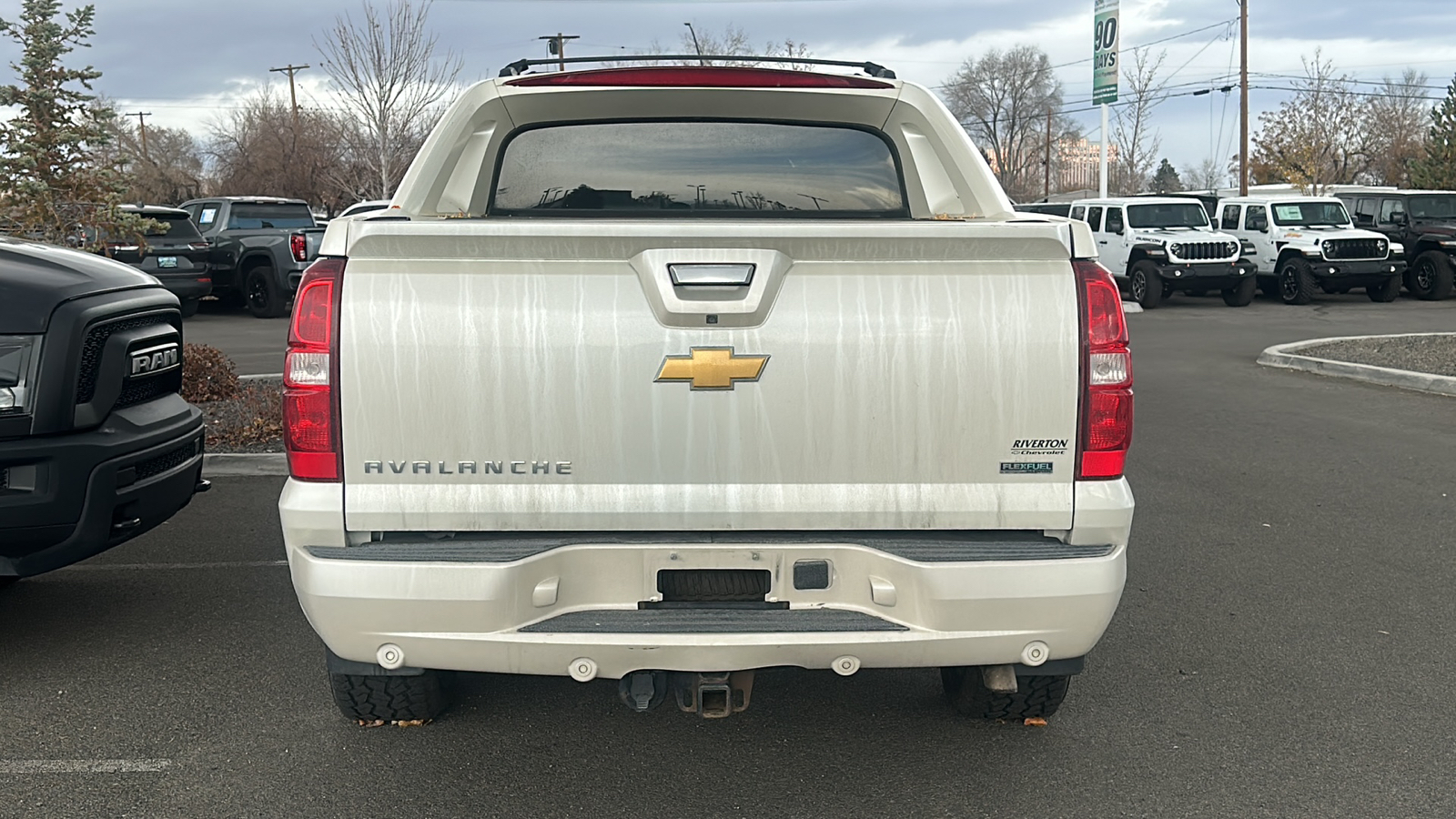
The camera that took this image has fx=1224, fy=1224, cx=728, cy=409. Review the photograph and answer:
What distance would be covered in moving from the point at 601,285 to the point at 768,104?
159 centimetres

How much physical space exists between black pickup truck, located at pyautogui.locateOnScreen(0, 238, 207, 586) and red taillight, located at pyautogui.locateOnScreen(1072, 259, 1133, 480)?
124 inches


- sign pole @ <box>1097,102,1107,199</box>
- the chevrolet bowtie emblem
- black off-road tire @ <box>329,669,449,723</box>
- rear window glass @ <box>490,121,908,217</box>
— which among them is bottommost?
black off-road tire @ <box>329,669,449,723</box>

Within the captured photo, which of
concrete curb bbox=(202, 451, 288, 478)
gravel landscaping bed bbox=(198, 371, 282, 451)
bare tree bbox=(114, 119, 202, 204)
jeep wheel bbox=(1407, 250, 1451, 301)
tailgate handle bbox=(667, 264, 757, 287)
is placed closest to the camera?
tailgate handle bbox=(667, 264, 757, 287)

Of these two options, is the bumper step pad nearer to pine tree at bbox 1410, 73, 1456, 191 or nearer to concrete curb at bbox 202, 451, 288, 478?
concrete curb at bbox 202, 451, 288, 478

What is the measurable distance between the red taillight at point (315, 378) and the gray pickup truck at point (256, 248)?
16.8 m

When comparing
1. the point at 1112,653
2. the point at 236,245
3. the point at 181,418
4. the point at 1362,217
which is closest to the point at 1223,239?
the point at 1362,217

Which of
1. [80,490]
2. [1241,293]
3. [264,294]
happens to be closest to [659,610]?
[80,490]

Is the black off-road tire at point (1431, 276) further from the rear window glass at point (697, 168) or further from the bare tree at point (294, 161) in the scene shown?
the bare tree at point (294, 161)

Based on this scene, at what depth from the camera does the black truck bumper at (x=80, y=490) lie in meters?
3.88

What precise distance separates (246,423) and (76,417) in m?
4.51

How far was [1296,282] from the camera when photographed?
21.7 meters

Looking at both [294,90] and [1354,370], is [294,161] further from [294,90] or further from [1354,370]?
[1354,370]

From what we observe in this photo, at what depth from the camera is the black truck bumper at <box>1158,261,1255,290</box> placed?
20.8 m

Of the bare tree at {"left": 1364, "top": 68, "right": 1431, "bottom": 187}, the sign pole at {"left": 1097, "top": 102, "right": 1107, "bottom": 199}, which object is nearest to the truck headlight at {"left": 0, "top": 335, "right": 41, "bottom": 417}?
the sign pole at {"left": 1097, "top": 102, "right": 1107, "bottom": 199}
